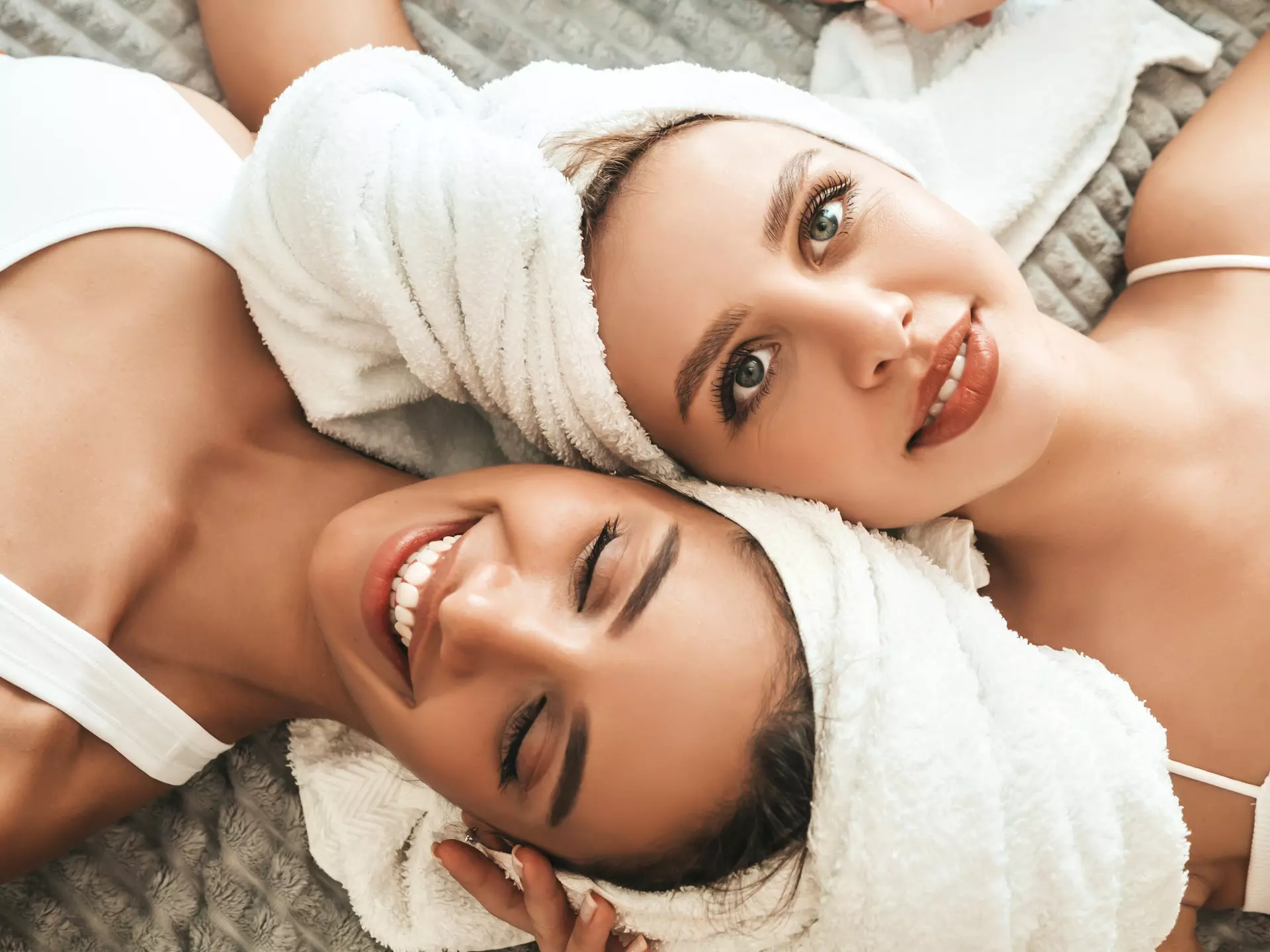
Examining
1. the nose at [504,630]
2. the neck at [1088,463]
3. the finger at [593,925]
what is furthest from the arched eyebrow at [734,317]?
the finger at [593,925]

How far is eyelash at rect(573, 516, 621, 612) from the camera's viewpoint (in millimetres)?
767

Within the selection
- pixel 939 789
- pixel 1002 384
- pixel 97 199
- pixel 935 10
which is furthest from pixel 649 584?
pixel 935 10

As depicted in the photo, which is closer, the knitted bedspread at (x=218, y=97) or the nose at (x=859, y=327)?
the nose at (x=859, y=327)

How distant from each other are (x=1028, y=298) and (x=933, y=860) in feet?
1.82

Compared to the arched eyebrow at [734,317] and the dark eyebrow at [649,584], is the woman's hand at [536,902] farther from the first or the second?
the arched eyebrow at [734,317]

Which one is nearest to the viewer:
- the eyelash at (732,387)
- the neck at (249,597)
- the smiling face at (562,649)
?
the smiling face at (562,649)

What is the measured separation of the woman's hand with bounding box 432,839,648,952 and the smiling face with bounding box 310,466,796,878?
33mm

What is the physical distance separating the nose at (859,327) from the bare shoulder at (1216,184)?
0.54 m

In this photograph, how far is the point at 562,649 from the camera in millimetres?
724

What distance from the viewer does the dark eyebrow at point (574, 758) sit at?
720mm

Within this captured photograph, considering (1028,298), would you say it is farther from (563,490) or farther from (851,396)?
(563,490)

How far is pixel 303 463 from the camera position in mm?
1007

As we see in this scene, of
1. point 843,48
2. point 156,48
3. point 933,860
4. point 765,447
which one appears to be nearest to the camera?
point 933,860

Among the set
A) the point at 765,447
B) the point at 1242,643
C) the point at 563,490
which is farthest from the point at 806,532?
the point at 1242,643
